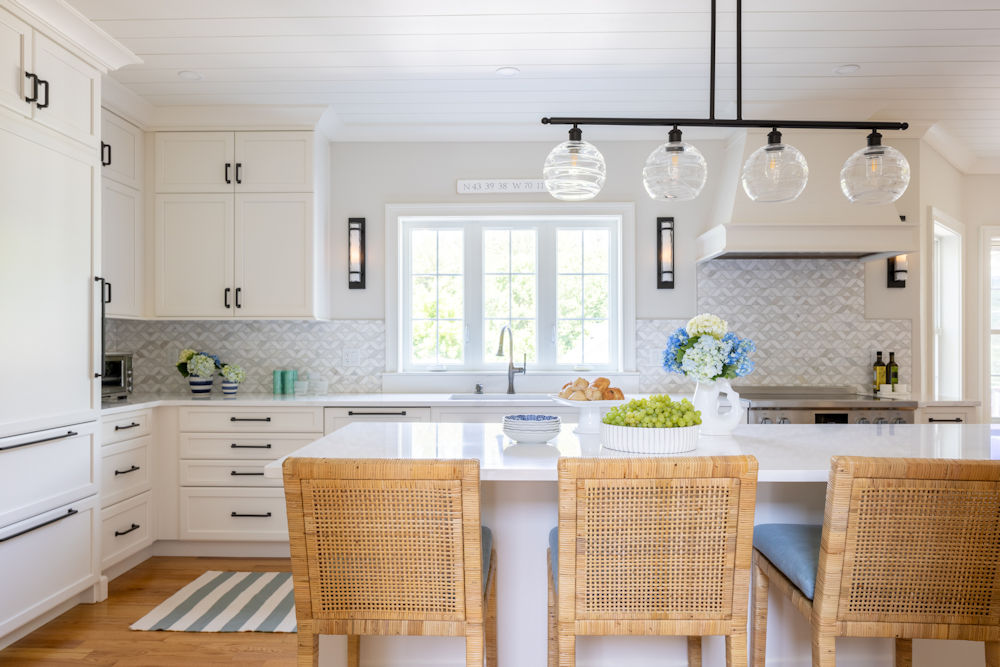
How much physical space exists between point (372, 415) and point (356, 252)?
1180 mm

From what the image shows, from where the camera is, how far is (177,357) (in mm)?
4250

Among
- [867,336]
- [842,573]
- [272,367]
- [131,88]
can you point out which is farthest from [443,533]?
[867,336]

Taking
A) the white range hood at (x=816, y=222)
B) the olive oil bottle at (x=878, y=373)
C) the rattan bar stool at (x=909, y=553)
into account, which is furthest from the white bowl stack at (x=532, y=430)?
the olive oil bottle at (x=878, y=373)

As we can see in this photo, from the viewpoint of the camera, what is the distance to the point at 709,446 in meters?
2.07

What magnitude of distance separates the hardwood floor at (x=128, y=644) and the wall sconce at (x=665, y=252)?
3.00 m

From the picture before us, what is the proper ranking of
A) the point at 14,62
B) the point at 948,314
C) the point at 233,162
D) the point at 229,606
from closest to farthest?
the point at 14,62 < the point at 229,606 < the point at 233,162 < the point at 948,314

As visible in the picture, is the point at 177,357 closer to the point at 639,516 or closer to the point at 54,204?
the point at 54,204

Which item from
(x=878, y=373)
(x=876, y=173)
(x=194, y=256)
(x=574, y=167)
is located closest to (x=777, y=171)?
(x=876, y=173)

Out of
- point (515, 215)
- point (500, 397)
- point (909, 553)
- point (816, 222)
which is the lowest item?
point (909, 553)

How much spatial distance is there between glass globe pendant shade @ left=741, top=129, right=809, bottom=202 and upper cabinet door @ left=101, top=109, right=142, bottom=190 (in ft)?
10.9

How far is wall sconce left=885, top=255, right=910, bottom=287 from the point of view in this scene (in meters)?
4.20

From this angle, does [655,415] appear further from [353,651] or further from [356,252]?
[356,252]

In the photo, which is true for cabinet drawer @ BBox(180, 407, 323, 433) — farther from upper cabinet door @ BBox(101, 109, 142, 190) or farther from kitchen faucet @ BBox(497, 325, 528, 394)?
upper cabinet door @ BBox(101, 109, 142, 190)

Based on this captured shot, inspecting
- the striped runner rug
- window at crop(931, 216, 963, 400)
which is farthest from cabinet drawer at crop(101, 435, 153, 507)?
window at crop(931, 216, 963, 400)
